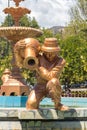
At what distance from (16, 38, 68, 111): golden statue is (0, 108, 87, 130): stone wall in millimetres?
171

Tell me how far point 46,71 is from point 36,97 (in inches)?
20.3

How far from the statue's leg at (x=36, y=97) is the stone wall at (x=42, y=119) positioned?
0.16 metres

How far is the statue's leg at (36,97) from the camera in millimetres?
7059

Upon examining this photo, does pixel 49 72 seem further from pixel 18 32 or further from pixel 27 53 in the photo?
pixel 18 32

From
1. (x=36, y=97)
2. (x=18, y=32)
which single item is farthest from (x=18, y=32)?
(x=36, y=97)

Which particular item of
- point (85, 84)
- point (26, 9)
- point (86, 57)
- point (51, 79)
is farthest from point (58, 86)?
point (85, 84)

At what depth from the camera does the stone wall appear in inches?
271

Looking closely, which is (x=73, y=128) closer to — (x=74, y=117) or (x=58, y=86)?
(x=74, y=117)

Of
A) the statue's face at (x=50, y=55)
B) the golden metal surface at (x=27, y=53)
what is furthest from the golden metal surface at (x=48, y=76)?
the golden metal surface at (x=27, y=53)

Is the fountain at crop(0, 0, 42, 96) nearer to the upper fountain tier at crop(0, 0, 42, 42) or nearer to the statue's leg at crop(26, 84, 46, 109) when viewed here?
the upper fountain tier at crop(0, 0, 42, 42)

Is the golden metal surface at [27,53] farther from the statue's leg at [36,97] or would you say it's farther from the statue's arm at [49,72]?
the statue's leg at [36,97]

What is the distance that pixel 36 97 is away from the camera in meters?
7.14

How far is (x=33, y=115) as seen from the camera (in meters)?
6.91

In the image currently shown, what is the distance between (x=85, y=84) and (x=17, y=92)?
21.3 m
